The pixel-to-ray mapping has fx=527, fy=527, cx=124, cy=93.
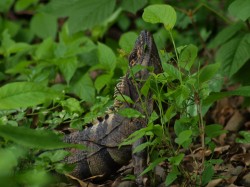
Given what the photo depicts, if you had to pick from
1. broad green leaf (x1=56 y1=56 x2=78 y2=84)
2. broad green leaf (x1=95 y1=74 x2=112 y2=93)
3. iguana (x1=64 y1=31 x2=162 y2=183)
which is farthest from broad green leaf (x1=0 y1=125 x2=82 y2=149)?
broad green leaf (x1=56 y1=56 x2=78 y2=84)

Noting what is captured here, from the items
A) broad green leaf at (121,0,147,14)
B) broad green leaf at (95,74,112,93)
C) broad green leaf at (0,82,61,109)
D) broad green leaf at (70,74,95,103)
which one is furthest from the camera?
broad green leaf at (70,74,95,103)

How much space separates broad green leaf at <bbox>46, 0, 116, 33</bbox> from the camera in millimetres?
4043

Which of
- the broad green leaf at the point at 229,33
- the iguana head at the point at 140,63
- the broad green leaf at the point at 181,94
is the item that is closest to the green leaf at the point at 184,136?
the broad green leaf at the point at 181,94

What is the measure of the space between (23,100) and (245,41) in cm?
238

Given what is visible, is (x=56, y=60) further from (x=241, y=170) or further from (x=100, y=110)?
(x=241, y=170)

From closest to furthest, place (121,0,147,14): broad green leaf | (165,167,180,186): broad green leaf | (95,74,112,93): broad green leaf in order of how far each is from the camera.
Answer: (165,167,180,186): broad green leaf → (95,74,112,93): broad green leaf → (121,0,147,14): broad green leaf

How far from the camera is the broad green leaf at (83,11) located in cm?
404

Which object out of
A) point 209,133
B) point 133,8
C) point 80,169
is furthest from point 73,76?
point 209,133

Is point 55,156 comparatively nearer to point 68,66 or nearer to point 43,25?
point 68,66

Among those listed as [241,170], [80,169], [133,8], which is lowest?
[80,169]

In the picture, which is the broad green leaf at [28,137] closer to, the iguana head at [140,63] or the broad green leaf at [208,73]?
the broad green leaf at [208,73]

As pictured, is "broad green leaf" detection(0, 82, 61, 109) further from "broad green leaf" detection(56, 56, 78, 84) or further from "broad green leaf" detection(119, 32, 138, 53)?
"broad green leaf" detection(56, 56, 78, 84)

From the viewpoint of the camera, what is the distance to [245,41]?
4.00 m

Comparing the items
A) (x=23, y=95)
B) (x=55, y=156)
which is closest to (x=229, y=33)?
(x=55, y=156)
